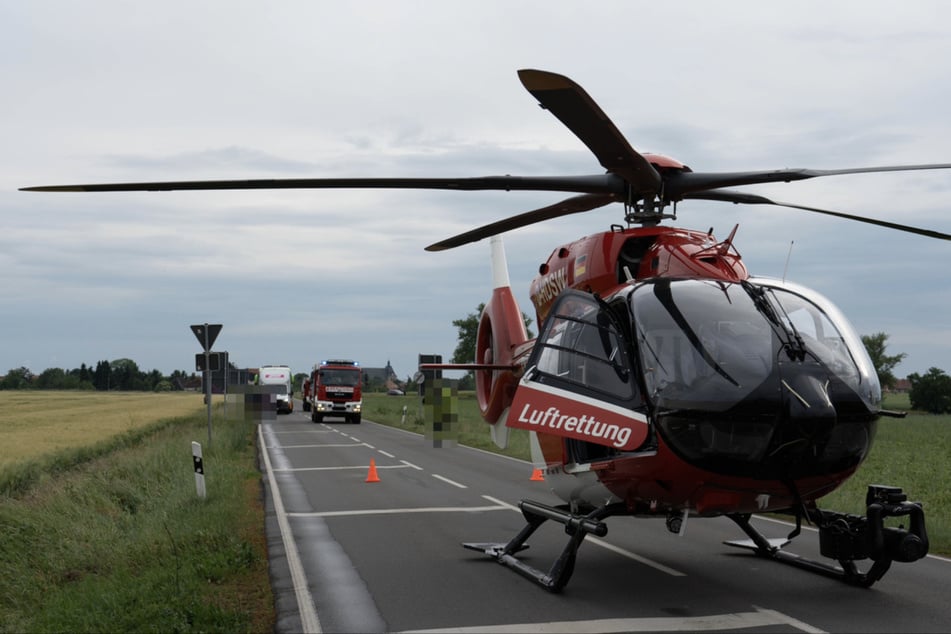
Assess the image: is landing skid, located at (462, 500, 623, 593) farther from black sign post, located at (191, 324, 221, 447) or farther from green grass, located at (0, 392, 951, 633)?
black sign post, located at (191, 324, 221, 447)

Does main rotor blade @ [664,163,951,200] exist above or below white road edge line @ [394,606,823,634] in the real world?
above

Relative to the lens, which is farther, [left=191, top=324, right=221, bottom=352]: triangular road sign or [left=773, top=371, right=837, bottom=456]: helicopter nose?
[left=191, top=324, right=221, bottom=352]: triangular road sign

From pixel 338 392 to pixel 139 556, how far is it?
122 ft

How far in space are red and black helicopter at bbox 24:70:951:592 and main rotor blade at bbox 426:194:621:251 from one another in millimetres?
472

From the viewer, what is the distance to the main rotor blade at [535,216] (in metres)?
9.52

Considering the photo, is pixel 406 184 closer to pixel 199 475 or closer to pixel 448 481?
pixel 199 475

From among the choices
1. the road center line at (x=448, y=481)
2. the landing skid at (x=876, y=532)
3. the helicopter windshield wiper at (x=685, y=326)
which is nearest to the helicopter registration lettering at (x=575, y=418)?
the helicopter windshield wiper at (x=685, y=326)

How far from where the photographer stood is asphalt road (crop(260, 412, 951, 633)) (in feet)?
23.1

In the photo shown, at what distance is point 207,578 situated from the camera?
8500 mm

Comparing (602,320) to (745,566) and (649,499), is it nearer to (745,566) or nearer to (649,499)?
(649,499)

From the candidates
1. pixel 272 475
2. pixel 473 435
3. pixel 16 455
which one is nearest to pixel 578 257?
pixel 272 475

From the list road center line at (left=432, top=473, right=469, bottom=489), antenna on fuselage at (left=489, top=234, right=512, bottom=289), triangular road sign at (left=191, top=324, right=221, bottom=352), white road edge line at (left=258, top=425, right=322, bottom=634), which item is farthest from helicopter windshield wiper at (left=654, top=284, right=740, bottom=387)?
triangular road sign at (left=191, top=324, right=221, bottom=352)

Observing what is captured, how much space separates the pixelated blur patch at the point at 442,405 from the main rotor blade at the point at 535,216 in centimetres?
580

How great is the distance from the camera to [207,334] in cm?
2039
